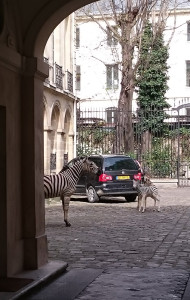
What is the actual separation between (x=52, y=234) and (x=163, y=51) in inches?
1400

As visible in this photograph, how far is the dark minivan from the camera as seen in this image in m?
21.7

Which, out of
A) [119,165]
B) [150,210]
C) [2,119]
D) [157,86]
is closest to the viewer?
[2,119]

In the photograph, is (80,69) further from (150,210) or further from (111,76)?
(150,210)

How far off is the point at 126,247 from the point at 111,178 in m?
10.0

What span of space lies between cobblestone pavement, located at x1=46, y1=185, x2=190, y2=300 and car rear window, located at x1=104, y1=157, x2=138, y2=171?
199cm

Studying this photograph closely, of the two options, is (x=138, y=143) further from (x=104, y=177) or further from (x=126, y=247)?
(x=126, y=247)

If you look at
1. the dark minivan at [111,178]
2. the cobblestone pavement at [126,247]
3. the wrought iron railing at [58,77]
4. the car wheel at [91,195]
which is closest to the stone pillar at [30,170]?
the cobblestone pavement at [126,247]

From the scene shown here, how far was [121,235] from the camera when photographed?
13383 millimetres

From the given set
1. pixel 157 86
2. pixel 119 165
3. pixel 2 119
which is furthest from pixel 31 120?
pixel 157 86

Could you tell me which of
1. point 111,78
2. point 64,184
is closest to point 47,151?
point 64,184

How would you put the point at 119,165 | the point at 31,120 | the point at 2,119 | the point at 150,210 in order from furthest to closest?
1. the point at 119,165
2. the point at 150,210
3. the point at 31,120
4. the point at 2,119

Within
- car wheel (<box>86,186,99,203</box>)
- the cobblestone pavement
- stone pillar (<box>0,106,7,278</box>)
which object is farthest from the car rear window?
stone pillar (<box>0,106,7,278</box>)

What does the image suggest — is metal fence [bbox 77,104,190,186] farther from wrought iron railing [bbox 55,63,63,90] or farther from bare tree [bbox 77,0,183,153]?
wrought iron railing [bbox 55,63,63,90]

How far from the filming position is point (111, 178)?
71.2ft
